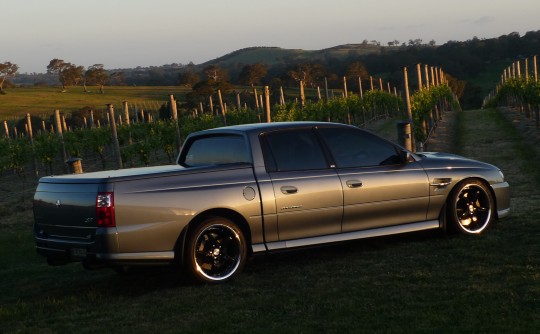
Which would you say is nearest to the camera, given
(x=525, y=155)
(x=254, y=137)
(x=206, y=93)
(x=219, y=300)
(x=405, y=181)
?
(x=219, y=300)

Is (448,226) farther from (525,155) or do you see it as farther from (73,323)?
(525,155)

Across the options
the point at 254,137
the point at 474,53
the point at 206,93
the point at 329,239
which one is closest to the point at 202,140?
the point at 254,137

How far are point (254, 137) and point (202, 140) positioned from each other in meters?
1.05

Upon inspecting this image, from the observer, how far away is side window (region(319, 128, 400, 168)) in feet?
30.0

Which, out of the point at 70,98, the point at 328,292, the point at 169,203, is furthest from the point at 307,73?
the point at 328,292

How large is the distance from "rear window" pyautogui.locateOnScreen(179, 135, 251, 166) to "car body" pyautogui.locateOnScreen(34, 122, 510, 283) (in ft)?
0.05

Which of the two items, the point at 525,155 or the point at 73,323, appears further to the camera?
the point at 525,155

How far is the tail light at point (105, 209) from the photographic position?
7.66m

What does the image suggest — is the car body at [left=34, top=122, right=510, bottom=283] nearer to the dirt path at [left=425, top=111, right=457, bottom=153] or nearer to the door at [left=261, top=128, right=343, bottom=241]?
the door at [left=261, top=128, right=343, bottom=241]

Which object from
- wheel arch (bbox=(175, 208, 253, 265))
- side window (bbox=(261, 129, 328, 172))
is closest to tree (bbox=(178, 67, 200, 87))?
side window (bbox=(261, 129, 328, 172))

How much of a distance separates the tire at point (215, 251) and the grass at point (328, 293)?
0.48 feet

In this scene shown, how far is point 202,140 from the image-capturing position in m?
9.62

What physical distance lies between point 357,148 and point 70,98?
10632 centimetres

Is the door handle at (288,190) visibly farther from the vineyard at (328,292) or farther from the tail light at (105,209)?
the tail light at (105,209)
